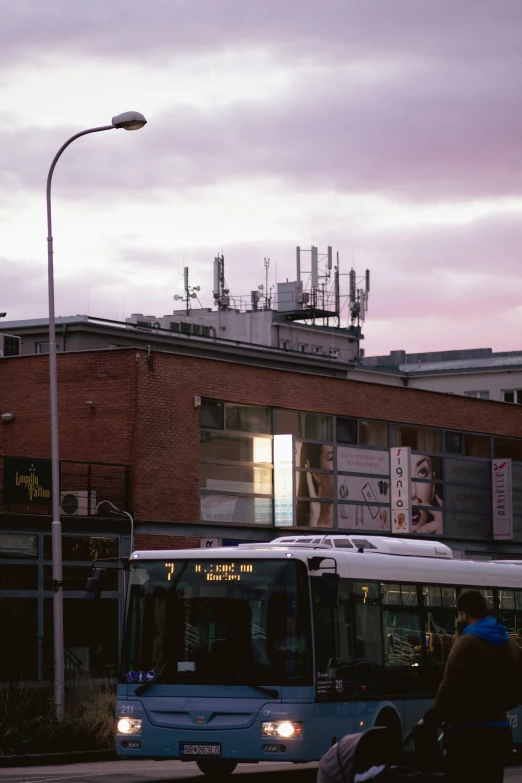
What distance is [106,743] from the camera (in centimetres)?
2150

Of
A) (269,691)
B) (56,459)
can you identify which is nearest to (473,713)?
(269,691)

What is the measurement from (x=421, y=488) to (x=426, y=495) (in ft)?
1.00

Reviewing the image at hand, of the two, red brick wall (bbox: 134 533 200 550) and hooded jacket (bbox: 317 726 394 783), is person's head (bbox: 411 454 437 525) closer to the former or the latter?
red brick wall (bbox: 134 533 200 550)

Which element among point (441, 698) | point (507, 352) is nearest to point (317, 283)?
point (507, 352)

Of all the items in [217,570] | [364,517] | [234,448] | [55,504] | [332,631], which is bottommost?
[332,631]

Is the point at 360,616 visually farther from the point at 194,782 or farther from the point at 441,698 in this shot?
the point at 441,698

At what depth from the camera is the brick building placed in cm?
3047

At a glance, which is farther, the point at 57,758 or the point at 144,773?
the point at 57,758

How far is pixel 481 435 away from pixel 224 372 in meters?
11.4

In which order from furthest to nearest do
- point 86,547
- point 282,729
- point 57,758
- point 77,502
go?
point 77,502
point 86,547
point 57,758
point 282,729

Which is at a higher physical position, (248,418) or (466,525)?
(248,418)

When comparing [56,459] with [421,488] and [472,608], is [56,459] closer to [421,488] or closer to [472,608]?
[472,608]

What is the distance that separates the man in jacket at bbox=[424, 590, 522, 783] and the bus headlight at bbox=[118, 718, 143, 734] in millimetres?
7959

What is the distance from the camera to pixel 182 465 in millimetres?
33844
